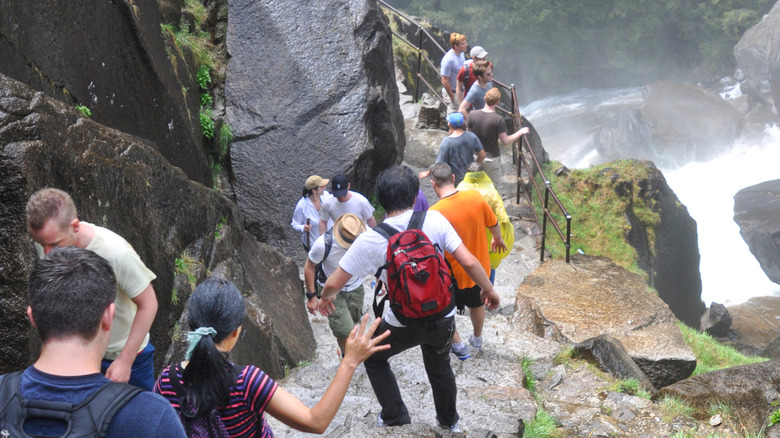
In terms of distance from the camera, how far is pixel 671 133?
29.2 m

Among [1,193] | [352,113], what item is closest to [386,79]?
[352,113]

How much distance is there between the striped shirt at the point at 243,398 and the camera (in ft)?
7.02

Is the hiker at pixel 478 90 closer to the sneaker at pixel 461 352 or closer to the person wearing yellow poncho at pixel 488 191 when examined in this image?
the person wearing yellow poncho at pixel 488 191

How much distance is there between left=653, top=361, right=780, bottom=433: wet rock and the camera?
A: 4.38 metres

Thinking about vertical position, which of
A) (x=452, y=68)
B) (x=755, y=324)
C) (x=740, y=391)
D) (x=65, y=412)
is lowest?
(x=755, y=324)

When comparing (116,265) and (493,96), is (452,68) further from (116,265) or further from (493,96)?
(116,265)

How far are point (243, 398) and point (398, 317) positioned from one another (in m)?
1.21

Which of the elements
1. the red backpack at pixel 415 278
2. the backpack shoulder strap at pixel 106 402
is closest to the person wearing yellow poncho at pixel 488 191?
the red backpack at pixel 415 278

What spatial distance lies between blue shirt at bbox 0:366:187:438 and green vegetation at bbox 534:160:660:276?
8640 millimetres

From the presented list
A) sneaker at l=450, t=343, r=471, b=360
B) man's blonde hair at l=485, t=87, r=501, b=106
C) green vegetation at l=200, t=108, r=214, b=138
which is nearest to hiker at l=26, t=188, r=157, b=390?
sneaker at l=450, t=343, r=471, b=360

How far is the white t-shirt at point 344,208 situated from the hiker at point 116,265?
267 centimetres

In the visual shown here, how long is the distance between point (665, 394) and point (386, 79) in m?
5.69

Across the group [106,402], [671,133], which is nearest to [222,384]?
[106,402]

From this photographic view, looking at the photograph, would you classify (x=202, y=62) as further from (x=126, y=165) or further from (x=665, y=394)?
(x=665, y=394)
